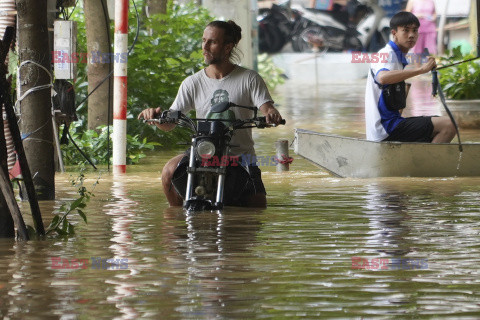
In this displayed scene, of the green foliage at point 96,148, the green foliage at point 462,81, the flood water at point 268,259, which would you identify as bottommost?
the flood water at point 268,259

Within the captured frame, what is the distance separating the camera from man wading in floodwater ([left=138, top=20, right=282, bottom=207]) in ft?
28.4

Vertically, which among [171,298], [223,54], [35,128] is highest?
[223,54]

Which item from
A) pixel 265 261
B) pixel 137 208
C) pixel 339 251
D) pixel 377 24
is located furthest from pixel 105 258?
pixel 377 24

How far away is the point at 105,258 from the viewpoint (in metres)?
6.73

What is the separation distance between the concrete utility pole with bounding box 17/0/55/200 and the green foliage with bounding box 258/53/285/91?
770 inches

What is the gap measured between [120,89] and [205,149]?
15.3 feet

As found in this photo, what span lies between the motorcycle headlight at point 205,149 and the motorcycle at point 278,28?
2556 centimetres

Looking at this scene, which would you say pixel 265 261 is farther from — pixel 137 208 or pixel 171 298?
pixel 137 208

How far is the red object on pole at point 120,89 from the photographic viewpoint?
12434 millimetres

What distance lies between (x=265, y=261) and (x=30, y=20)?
12.7 feet

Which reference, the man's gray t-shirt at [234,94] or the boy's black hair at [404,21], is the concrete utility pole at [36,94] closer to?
the man's gray t-shirt at [234,94]

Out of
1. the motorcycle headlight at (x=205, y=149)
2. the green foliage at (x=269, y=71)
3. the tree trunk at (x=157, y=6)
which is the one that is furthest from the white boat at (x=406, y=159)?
the green foliage at (x=269, y=71)
